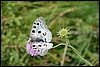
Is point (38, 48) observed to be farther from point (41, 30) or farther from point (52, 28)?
point (52, 28)

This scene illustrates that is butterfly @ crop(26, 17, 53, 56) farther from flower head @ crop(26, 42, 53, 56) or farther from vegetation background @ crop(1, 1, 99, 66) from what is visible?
vegetation background @ crop(1, 1, 99, 66)

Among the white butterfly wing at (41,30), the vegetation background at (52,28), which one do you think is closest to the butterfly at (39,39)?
the white butterfly wing at (41,30)

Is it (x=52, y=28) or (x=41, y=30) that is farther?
(x=52, y=28)

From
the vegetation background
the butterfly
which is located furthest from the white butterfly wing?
the vegetation background

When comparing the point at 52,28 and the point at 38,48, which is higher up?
the point at 38,48

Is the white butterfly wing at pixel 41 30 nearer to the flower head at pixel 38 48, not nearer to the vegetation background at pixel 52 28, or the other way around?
the flower head at pixel 38 48

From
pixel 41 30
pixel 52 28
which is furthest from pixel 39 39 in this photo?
pixel 52 28
